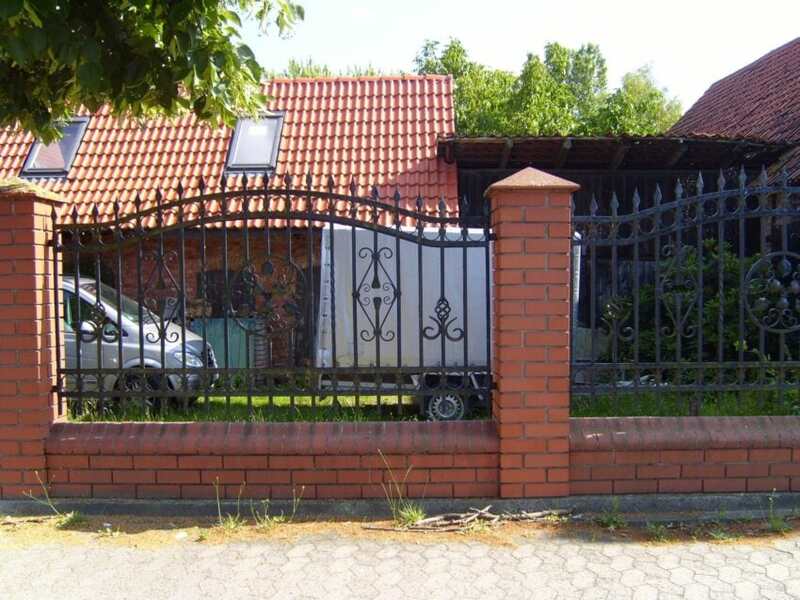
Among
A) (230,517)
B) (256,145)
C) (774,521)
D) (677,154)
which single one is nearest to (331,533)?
(230,517)

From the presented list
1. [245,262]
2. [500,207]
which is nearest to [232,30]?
[245,262]

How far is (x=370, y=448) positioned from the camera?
4.62 meters

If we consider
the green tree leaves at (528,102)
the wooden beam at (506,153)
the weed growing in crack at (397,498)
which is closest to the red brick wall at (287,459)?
the weed growing in crack at (397,498)

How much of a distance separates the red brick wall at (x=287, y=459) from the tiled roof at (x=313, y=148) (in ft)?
23.6

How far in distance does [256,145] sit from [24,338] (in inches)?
347

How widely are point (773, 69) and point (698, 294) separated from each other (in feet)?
38.9

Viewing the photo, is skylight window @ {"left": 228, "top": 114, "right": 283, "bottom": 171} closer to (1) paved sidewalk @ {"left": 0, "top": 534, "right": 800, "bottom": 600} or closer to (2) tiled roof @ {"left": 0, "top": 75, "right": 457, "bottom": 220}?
(2) tiled roof @ {"left": 0, "top": 75, "right": 457, "bottom": 220}

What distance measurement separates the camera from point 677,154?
10938mm

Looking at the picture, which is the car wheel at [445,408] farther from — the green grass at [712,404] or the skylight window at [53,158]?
the skylight window at [53,158]

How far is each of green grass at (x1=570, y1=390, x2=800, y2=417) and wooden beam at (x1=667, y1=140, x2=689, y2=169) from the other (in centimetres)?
579

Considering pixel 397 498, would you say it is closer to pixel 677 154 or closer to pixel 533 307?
pixel 533 307

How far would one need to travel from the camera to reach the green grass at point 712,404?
4988mm

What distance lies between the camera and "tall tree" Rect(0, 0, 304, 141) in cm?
339

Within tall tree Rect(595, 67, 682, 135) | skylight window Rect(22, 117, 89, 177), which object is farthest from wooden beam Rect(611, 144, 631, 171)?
skylight window Rect(22, 117, 89, 177)
